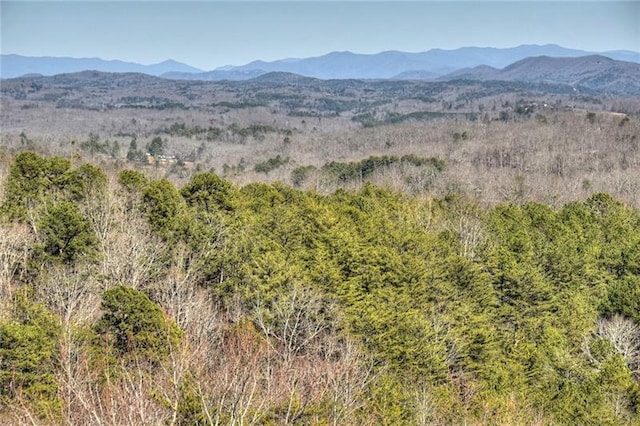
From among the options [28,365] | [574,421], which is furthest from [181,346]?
[574,421]

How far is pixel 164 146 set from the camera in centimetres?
10188

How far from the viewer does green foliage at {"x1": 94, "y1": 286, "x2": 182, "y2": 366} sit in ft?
42.9

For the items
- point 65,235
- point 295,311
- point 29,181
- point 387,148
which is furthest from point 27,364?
point 387,148

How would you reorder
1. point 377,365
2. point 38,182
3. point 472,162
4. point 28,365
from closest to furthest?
point 28,365, point 377,365, point 38,182, point 472,162

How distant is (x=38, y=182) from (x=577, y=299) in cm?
2284

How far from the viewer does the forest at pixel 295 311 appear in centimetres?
1123

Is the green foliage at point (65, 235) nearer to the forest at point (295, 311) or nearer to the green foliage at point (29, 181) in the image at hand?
the forest at point (295, 311)

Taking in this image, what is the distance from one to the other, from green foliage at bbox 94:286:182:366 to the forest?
0.05 m

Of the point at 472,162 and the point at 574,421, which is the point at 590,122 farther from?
the point at 574,421

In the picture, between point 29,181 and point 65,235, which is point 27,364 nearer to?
point 65,235

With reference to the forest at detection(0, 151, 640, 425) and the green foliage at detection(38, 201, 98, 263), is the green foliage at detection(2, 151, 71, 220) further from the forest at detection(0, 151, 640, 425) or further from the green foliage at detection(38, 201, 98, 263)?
the green foliage at detection(38, 201, 98, 263)

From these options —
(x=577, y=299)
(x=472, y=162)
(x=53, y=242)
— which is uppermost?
(x=53, y=242)

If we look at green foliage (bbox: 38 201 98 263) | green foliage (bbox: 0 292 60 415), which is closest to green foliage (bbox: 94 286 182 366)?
green foliage (bbox: 0 292 60 415)

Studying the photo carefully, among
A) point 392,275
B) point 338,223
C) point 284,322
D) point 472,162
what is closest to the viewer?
point 284,322
